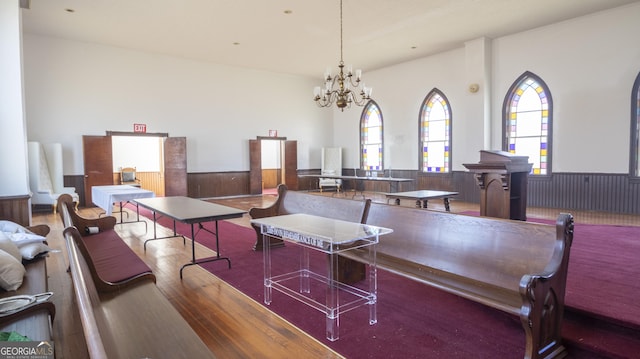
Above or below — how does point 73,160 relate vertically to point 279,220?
above

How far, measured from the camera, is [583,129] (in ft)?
23.1

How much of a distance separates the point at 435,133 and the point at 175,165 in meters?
6.66

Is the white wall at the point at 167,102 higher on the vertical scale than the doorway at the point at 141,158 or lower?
higher

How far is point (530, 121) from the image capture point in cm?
777

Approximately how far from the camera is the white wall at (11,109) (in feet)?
14.5

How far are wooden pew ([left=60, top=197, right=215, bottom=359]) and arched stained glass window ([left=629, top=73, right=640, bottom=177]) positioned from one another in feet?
25.8

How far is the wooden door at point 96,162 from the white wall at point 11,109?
13.1ft

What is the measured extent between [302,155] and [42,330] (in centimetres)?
1044

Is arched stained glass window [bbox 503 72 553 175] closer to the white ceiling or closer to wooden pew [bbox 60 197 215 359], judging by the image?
the white ceiling

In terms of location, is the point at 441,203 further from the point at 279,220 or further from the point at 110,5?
the point at 110,5

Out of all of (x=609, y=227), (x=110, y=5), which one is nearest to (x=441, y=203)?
(x=609, y=227)

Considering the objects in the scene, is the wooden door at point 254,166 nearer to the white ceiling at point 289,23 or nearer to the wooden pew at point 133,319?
the white ceiling at point 289,23

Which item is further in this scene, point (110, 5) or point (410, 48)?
point (410, 48)

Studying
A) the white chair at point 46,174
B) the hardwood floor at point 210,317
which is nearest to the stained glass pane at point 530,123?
the hardwood floor at point 210,317
